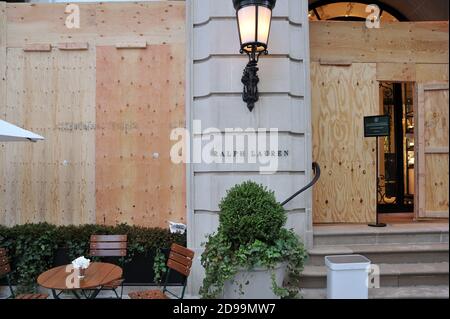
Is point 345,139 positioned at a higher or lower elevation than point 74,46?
lower

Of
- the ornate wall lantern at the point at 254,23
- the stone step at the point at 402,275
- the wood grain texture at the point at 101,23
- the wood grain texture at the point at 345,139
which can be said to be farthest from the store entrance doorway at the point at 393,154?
the wood grain texture at the point at 101,23

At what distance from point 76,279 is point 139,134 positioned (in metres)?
2.58

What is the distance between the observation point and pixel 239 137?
4910 mm

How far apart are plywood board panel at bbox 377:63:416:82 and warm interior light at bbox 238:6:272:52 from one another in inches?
109

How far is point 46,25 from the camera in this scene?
5973 millimetres

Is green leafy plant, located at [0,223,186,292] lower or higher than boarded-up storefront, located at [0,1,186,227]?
lower

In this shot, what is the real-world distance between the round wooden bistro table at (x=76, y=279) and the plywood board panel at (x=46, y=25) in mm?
3696

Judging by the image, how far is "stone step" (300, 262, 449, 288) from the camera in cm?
218

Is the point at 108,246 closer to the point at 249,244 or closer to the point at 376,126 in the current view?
the point at 249,244

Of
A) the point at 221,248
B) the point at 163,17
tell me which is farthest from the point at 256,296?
the point at 163,17

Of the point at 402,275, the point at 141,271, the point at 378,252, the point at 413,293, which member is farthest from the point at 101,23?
the point at 413,293

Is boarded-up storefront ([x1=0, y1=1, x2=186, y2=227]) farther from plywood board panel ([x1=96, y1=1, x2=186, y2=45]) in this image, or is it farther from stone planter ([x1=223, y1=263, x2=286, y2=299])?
stone planter ([x1=223, y1=263, x2=286, y2=299])

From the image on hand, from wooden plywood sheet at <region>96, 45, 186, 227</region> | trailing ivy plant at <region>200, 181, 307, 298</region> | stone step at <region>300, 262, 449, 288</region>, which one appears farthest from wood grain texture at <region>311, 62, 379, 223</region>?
wooden plywood sheet at <region>96, 45, 186, 227</region>
